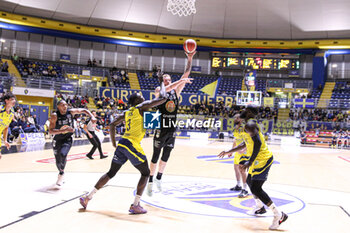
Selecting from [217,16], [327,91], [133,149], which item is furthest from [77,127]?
[327,91]

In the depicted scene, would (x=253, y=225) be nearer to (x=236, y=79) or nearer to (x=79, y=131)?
(x=79, y=131)

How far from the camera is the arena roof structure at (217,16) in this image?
29.1 metres

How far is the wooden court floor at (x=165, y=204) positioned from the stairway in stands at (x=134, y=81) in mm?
25701

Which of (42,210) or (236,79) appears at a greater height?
(236,79)

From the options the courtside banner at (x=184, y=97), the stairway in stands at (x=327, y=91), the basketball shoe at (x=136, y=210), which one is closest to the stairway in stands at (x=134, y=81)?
the courtside banner at (x=184, y=97)

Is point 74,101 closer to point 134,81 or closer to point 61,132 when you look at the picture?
point 134,81

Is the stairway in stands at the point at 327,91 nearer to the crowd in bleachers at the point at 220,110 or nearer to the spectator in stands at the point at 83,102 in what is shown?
the crowd in bleachers at the point at 220,110

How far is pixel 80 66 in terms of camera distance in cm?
3384

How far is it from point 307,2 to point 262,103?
419 inches

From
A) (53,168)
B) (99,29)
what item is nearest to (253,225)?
(53,168)

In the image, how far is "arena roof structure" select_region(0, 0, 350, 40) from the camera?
95.6 ft

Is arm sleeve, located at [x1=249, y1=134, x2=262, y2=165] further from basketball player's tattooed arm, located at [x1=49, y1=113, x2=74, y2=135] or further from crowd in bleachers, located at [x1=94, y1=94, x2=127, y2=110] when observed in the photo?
crowd in bleachers, located at [x1=94, y1=94, x2=127, y2=110]

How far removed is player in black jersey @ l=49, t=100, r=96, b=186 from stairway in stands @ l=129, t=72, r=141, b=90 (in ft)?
90.1

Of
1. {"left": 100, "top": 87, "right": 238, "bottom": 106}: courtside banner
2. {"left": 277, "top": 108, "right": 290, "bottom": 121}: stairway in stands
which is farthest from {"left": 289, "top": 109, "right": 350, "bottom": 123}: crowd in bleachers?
{"left": 100, "top": 87, "right": 238, "bottom": 106}: courtside banner
